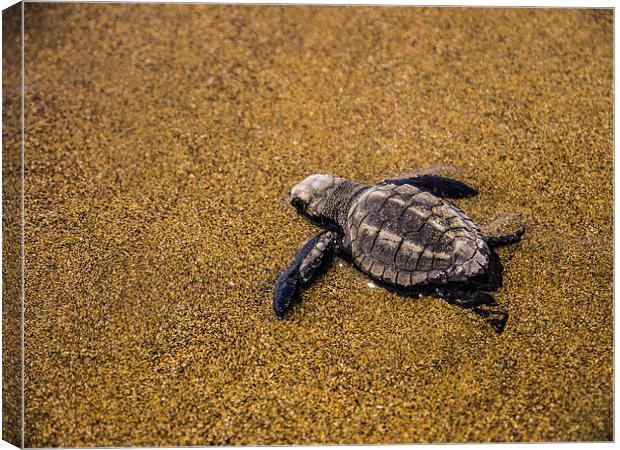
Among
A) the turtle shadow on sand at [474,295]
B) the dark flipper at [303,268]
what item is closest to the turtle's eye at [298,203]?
the dark flipper at [303,268]

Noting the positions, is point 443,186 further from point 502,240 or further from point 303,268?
point 303,268

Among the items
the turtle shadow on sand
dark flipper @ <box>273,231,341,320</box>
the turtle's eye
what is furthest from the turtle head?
the turtle shadow on sand

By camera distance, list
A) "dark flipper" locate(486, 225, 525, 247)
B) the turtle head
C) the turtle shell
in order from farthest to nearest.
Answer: the turtle head, "dark flipper" locate(486, 225, 525, 247), the turtle shell

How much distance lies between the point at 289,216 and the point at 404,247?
1.76 ft

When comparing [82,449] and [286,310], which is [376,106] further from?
[82,449]

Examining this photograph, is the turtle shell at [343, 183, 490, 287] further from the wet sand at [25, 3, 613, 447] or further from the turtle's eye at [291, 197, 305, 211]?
the turtle's eye at [291, 197, 305, 211]

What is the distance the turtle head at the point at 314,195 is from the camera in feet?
7.42

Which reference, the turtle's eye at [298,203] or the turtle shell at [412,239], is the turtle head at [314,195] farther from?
the turtle shell at [412,239]

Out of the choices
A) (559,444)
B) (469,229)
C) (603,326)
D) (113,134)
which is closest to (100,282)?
(113,134)

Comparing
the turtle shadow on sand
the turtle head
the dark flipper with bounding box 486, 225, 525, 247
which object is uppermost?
the turtle head

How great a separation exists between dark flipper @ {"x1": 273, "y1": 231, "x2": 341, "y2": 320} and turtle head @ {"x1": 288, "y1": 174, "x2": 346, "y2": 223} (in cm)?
11

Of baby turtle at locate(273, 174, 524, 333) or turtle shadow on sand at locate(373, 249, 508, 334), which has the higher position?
baby turtle at locate(273, 174, 524, 333)

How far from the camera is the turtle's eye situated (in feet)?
7.60

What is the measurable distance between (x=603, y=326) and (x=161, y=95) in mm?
2023
